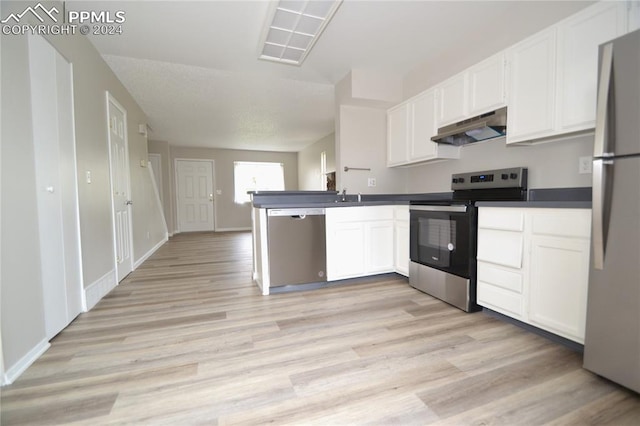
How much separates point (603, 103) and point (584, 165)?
2.78 feet

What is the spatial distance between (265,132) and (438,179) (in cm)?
431

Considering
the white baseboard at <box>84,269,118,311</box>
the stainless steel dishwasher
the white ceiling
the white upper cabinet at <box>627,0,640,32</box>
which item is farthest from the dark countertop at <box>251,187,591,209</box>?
the white baseboard at <box>84,269,118,311</box>

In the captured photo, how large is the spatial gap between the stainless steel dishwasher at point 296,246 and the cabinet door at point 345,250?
0.07 m

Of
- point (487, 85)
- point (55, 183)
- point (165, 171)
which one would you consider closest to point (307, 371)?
point (55, 183)

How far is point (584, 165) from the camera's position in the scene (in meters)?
1.88

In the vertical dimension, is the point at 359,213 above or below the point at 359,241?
above

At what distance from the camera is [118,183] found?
317cm

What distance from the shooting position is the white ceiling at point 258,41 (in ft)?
7.19

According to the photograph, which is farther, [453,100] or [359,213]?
[359,213]

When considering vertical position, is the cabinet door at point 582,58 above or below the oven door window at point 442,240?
above

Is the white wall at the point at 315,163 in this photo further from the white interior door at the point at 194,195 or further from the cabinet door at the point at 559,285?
the cabinet door at the point at 559,285

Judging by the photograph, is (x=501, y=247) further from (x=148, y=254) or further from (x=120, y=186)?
(x=148, y=254)
